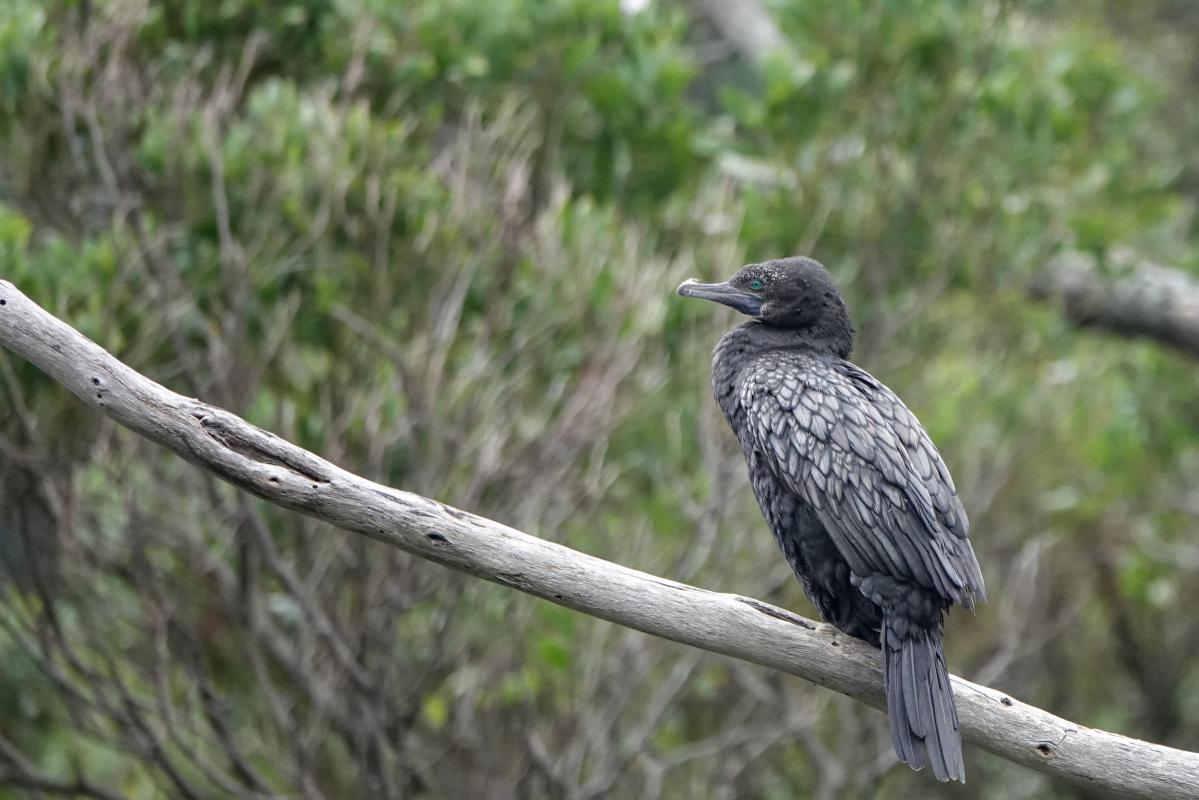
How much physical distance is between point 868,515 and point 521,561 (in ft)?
3.08

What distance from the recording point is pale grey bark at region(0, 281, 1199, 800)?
2680 millimetres

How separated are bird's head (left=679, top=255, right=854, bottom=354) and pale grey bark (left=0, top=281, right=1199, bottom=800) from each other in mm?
1051

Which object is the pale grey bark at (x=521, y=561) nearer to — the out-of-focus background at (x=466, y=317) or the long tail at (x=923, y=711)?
the long tail at (x=923, y=711)

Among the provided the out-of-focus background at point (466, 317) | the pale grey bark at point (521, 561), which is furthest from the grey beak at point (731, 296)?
the pale grey bark at point (521, 561)

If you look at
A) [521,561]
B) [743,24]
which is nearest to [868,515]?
[521,561]

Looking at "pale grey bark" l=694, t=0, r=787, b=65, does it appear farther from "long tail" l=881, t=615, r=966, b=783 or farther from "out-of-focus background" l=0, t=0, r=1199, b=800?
"long tail" l=881, t=615, r=966, b=783

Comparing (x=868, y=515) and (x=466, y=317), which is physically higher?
(x=868, y=515)

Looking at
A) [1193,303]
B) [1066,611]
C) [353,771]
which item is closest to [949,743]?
[353,771]

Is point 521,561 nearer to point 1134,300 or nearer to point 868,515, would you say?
point 868,515

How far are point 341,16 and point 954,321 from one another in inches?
122

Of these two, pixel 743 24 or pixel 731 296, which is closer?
pixel 731 296

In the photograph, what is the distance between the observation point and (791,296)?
384cm

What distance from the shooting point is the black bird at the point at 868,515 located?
120 inches

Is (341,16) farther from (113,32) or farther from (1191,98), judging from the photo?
(1191,98)
